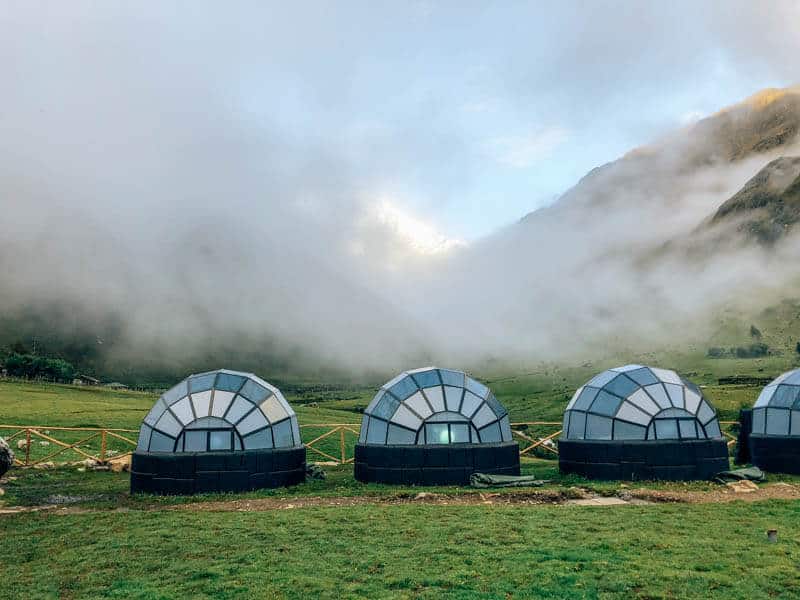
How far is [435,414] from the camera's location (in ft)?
85.3

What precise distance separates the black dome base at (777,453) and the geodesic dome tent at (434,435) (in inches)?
538

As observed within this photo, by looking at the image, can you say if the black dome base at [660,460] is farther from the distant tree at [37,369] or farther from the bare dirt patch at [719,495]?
the distant tree at [37,369]

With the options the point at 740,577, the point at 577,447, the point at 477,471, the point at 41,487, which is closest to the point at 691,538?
the point at 740,577

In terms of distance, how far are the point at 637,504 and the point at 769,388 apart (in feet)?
58.8

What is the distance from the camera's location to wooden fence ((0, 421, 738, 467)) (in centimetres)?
3438

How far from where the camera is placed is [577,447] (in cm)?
2823

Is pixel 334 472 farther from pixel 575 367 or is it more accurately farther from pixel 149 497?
pixel 575 367

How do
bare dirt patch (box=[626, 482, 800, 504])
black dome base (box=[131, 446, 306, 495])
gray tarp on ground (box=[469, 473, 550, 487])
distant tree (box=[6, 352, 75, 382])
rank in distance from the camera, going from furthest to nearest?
distant tree (box=[6, 352, 75, 382]), gray tarp on ground (box=[469, 473, 550, 487]), black dome base (box=[131, 446, 306, 495]), bare dirt patch (box=[626, 482, 800, 504])

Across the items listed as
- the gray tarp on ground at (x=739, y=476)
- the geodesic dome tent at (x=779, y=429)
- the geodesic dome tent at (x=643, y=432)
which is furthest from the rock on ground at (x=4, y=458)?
the geodesic dome tent at (x=779, y=429)

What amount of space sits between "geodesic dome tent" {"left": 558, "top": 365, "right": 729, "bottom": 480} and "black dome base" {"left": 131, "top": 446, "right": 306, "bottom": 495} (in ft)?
45.9

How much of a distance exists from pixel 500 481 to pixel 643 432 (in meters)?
6.94

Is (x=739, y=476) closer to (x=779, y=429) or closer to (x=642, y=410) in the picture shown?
(x=642, y=410)

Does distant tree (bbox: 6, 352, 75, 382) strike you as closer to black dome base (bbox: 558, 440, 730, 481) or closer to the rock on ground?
the rock on ground

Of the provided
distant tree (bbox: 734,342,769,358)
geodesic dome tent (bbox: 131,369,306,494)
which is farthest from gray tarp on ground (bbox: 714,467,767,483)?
distant tree (bbox: 734,342,769,358)
